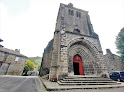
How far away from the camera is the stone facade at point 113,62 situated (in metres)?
12.4

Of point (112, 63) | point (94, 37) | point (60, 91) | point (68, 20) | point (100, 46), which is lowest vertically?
point (60, 91)

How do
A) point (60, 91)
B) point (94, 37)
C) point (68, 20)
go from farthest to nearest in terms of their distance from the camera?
point (68, 20), point (94, 37), point (60, 91)

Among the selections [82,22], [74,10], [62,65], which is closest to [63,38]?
[62,65]

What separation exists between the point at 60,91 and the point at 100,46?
8180 millimetres

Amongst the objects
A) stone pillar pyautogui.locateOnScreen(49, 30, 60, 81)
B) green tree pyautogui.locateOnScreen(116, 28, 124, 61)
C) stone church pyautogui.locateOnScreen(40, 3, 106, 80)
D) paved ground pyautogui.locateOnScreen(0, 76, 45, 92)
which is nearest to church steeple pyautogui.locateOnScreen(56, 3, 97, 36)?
stone church pyautogui.locateOnScreen(40, 3, 106, 80)

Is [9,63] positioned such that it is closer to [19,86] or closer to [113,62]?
[19,86]

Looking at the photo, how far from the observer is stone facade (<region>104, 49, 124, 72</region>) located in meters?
12.4

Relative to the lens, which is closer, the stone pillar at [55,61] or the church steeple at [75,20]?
the stone pillar at [55,61]

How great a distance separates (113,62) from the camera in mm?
12773

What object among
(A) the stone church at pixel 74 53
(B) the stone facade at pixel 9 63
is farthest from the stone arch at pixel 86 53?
(B) the stone facade at pixel 9 63

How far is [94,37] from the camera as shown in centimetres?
907

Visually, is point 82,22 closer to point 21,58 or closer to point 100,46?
point 100,46

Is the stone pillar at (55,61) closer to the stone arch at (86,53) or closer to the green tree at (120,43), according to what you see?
the stone arch at (86,53)

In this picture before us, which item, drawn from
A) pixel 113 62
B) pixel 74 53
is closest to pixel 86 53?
pixel 74 53
